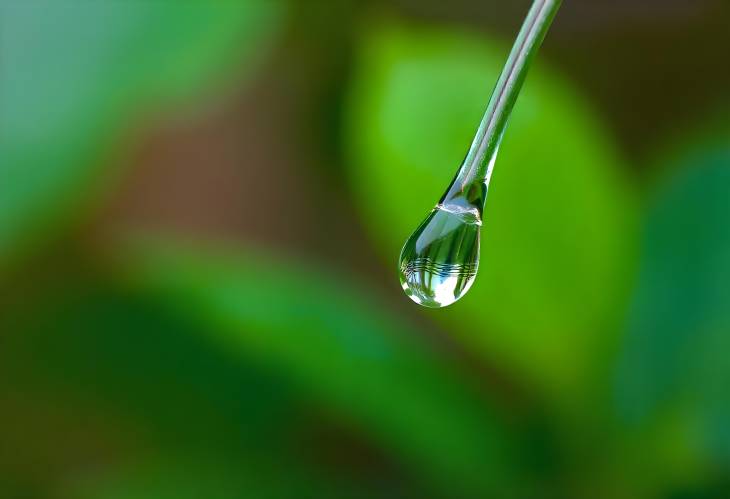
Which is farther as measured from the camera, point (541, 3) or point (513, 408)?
point (513, 408)

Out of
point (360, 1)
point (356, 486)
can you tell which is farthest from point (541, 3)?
point (360, 1)

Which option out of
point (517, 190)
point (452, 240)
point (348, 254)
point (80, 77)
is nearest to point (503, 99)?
point (452, 240)

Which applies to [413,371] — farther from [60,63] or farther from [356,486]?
[60,63]

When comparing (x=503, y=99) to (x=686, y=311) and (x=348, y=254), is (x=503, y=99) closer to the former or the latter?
(x=686, y=311)

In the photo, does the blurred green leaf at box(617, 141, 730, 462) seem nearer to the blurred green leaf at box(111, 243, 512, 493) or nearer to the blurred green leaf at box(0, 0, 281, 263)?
the blurred green leaf at box(111, 243, 512, 493)

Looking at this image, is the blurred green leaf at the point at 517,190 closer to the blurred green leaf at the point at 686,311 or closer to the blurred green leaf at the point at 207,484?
the blurred green leaf at the point at 686,311

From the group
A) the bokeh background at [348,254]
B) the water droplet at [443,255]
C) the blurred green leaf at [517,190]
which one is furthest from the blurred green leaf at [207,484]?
the water droplet at [443,255]

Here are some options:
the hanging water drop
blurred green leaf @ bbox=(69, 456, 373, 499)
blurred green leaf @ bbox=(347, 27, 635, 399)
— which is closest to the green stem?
the hanging water drop
